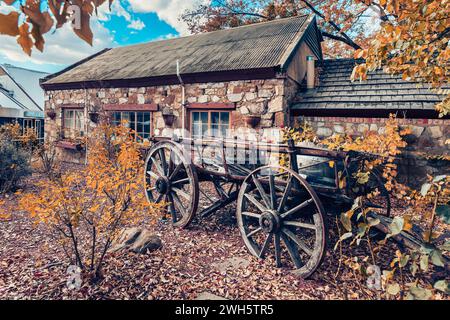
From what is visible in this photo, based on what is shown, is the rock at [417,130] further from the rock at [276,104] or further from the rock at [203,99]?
the rock at [203,99]

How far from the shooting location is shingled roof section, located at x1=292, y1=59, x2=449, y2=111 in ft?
19.3

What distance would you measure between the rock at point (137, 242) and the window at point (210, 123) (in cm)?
408

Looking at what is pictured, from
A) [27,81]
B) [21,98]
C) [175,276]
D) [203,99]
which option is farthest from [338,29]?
[27,81]

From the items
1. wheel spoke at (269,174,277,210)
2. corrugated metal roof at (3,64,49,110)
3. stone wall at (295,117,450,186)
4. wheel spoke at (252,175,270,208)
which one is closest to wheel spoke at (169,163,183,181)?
wheel spoke at (252,175,270,208)

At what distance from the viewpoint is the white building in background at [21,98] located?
15258mm

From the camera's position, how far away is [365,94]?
6527mm

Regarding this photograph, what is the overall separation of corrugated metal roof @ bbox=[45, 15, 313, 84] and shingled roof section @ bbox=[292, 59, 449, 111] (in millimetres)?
1371
